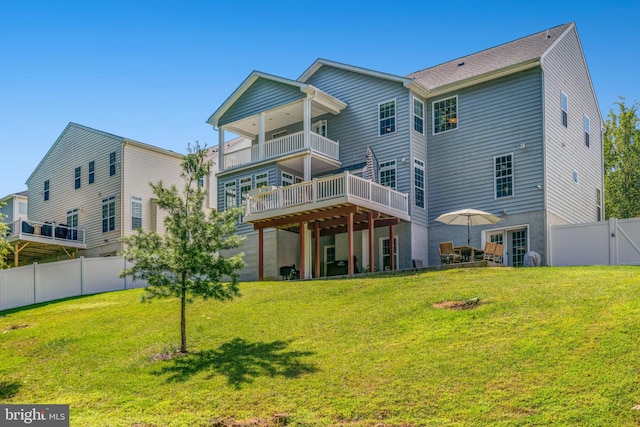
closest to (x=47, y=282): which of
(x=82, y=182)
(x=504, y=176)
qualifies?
(x=82, y=182)

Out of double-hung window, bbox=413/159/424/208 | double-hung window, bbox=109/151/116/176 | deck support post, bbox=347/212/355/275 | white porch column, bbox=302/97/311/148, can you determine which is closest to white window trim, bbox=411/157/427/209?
double-hung window, bbox=413/159/424/208

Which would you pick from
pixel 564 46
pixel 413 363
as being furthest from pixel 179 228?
pixel 564 46

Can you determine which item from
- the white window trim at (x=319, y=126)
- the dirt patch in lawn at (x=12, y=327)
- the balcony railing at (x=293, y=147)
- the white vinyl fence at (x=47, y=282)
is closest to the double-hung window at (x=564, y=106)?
the balcony railing at (x=293, y=147)

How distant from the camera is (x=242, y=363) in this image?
45.6ft

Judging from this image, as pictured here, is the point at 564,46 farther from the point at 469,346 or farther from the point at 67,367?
the point at 67,367

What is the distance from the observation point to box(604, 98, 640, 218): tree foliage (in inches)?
1550

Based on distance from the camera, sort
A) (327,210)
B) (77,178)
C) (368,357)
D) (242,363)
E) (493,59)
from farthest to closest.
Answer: (77,178) < (493,59) < (327,210) < (242,363) < (368,357)

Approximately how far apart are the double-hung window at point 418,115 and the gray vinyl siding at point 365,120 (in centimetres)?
41

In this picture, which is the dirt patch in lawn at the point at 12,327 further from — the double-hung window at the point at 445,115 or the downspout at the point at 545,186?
the downspout at the point at 545,186

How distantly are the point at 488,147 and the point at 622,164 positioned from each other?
19.2 m

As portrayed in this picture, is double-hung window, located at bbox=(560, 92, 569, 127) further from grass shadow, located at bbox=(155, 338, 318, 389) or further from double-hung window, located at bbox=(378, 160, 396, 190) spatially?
grass shadow, located at bbox=(155, 338, 318, 389)

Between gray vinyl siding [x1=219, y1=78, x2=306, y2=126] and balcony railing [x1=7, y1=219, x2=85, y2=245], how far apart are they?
34.9 ft

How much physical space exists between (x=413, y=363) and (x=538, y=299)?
4271mm

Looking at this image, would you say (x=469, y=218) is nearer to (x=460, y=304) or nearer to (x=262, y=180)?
(x=460, y=304)
